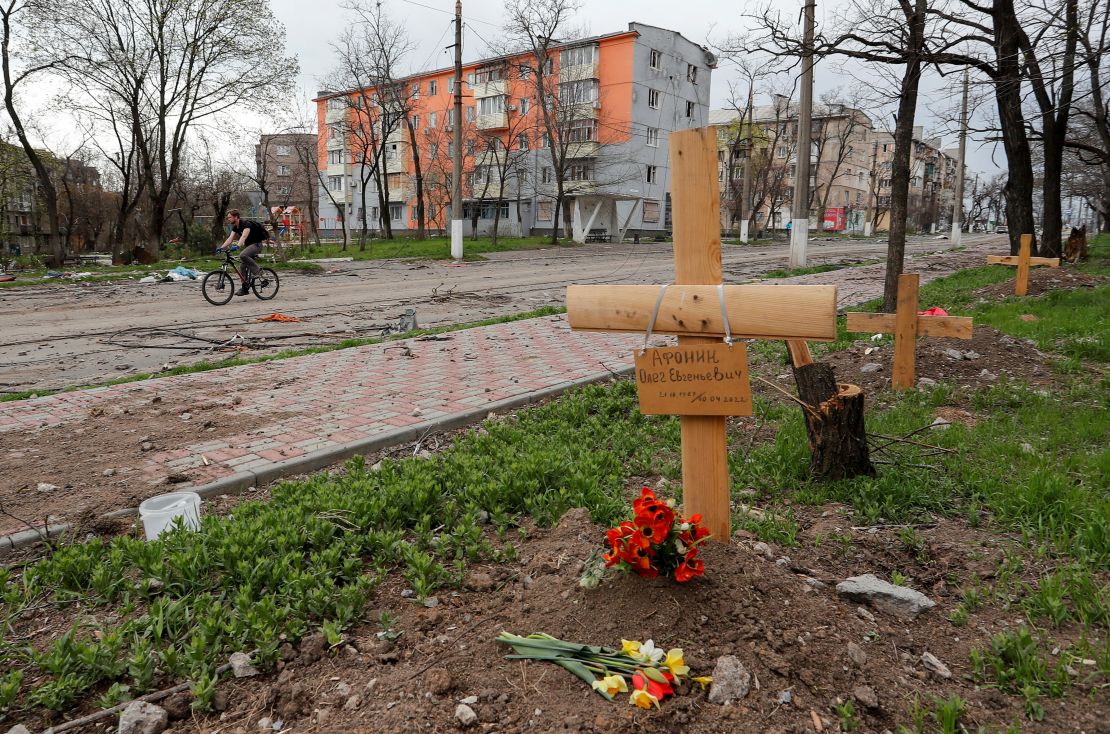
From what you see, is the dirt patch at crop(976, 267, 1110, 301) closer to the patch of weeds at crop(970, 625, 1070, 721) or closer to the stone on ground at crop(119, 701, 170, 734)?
the patch of weeds at crop(970, 625, 1070, 721)

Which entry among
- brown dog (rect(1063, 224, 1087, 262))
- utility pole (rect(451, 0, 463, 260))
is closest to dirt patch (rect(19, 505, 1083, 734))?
brown dog (rect(1063, 224, 1087, 262))

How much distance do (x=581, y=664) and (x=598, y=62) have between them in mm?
53308

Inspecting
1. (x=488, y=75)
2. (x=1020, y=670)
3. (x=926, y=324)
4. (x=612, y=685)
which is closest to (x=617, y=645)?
(x=612, y=685)

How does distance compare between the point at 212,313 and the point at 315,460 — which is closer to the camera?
the point at 315,460

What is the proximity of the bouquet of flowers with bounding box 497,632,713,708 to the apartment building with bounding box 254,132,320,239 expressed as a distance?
121 ft

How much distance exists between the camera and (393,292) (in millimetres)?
15477

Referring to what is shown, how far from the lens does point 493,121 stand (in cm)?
5503

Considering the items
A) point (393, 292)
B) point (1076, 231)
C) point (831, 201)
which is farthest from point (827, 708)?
point (831, 201)

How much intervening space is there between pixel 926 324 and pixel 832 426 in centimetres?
247

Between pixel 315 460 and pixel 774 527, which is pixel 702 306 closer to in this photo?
pixel 774 527

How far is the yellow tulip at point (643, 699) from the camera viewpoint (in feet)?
6.77

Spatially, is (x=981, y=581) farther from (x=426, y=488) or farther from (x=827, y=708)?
(x=426, y=488)

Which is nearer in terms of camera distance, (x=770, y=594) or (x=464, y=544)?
(x=770, y=594)

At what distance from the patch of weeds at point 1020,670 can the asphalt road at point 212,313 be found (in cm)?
777
